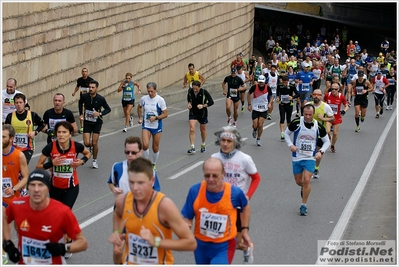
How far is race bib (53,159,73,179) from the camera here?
970 cm

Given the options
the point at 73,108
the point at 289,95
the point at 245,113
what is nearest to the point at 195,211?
the point at 289,95

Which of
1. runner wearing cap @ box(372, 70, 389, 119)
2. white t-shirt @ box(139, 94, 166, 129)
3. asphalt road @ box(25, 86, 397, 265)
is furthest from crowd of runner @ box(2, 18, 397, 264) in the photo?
runner wearing cap @ box(372, 70, 389, 119)

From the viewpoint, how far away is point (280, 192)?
46.3 ft

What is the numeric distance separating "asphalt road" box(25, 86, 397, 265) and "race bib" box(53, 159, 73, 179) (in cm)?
96

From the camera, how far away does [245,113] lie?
27.0 metres

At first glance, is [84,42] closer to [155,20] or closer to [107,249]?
[155,20]

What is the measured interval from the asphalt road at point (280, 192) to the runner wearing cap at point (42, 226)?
276 cm

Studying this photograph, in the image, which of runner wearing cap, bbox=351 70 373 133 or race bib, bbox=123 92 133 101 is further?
runner wearing cap, bbox=351 70 373 133

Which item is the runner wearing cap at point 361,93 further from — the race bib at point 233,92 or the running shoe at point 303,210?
the running shoe at point 303,210

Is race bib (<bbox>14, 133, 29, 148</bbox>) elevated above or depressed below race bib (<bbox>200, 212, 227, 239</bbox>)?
below

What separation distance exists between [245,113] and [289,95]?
6.59 meters

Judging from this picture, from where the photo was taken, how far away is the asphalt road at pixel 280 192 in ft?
34.6

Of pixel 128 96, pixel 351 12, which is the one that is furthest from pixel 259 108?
pixel 351 12

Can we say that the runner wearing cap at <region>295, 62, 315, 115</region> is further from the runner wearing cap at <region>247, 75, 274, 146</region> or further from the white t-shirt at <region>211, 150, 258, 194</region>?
the white t-shirt at <region>211, 150, 258, 194</region>
